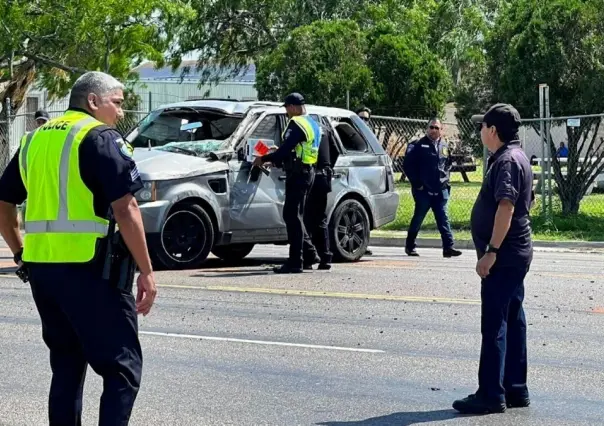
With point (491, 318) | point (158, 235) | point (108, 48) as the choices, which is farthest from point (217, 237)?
point (108, 48)

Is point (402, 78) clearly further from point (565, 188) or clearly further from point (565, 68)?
point (565, 188)

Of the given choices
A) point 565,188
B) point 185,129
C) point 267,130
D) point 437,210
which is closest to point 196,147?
point 185,129

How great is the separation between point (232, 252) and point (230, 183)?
5.39 feet

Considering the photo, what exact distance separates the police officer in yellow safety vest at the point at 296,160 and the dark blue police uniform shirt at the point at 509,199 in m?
5.96

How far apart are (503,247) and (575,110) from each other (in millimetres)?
17995

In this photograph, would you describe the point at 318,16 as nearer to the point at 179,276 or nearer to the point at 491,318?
the point at 179,276

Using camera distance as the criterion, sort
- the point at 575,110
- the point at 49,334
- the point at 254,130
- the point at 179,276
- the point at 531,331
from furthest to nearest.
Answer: the point at 575,110 → the point at 254,130 → the point at 179,276 → the point at 531,331 → the point at 49,334

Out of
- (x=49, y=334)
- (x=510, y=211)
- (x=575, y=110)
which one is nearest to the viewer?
(x=49, y=334)

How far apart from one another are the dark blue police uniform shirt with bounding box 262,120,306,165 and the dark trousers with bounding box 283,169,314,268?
23 cm

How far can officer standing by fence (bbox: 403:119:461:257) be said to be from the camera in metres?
15.7

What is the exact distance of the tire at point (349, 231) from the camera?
14489 mm

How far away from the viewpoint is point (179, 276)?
12883 millimetres

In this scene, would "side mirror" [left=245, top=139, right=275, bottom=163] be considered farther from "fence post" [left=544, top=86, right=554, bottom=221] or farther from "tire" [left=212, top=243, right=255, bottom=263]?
"fence post" [left=544, top=86, right=554, bottom=221]

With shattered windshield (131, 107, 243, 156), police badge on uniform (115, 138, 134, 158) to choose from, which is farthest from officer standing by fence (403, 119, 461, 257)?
police badge on uniform (115, 138, 134, 158)
